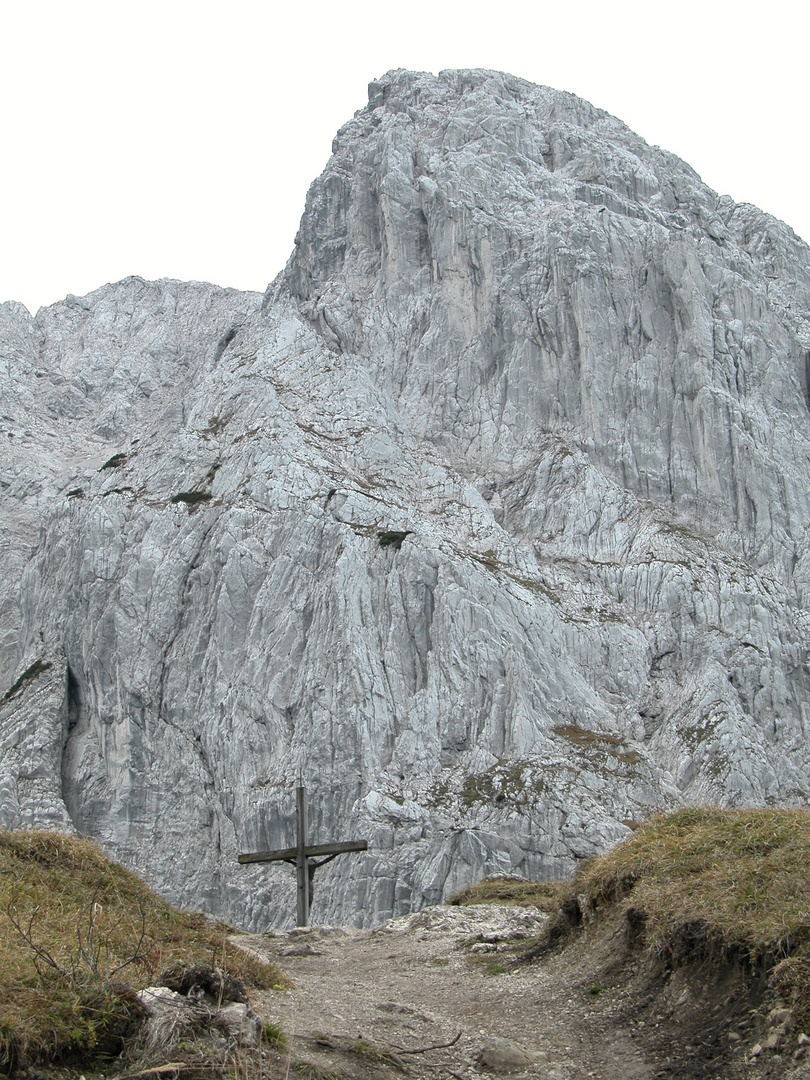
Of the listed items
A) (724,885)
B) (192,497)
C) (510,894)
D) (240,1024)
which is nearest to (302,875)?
(510,894)

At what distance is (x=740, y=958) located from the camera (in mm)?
8680

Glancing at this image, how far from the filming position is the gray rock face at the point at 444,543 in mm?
49031

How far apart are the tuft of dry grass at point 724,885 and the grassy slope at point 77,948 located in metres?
4.66

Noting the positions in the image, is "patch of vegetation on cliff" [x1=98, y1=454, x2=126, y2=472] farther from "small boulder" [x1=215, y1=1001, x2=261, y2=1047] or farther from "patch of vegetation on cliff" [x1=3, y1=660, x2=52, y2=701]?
"small boulder" [x1=215, y1=1001, x2=261, y2=1047]

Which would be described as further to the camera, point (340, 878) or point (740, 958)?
point (340, 878)

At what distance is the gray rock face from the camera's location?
161 ft

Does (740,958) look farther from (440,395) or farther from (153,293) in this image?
(153,293)

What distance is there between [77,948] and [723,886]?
6.85m

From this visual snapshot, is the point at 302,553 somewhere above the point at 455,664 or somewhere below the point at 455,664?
above

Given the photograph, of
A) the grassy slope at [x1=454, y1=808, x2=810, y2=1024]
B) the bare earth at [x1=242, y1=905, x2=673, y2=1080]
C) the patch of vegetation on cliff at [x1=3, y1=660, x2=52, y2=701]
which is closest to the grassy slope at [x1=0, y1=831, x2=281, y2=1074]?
the bare earth at [x1=242, y1=905, x2=673, y2=1080]

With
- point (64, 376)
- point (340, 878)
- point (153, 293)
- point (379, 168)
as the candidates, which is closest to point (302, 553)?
point (340, 878)

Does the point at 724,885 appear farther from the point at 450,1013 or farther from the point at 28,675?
the point at 28,675

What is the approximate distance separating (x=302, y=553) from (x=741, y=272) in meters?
45.8

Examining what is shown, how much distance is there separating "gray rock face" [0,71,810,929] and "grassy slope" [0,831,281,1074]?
3107 cm
